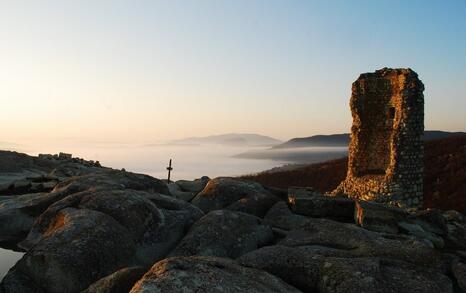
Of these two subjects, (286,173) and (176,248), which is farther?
(286,173)

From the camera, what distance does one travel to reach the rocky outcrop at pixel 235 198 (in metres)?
14.0

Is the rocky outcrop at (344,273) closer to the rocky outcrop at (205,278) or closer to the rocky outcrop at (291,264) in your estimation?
the rocky outcrop at (291,264)

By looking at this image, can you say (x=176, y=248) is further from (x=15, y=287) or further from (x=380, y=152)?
(x=380, y=152)

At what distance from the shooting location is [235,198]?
571 inches

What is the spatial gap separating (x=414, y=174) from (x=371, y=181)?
254 cm

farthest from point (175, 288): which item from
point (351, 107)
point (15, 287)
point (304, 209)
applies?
point (351, 107)

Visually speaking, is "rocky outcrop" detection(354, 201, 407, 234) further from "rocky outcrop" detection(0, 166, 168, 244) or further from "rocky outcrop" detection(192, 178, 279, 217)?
"rocky outcrop" detection(0, 166, 168, 244)

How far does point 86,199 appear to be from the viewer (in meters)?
11.3

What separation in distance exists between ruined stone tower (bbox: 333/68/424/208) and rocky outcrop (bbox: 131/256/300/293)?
2125 centimetres

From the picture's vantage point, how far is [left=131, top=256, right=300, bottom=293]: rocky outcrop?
5949 millimetres

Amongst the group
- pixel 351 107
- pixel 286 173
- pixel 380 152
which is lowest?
pixel 286 173

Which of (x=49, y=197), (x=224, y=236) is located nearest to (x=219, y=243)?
(x=224, y=236)

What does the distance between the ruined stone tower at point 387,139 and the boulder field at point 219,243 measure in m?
11.1

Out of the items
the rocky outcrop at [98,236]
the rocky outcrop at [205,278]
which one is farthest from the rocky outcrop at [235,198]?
the rocky outcrop at [205,278]
